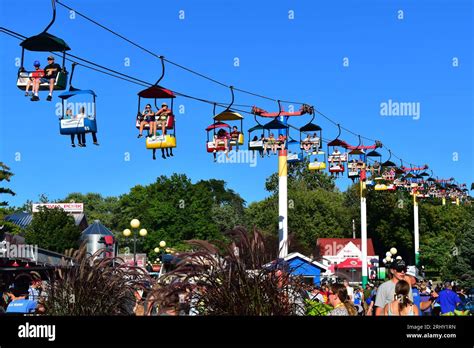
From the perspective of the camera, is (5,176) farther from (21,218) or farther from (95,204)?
(95,204)

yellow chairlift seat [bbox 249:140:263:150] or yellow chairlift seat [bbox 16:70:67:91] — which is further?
yellow chairlift seat [bbox 249:140:263:150]

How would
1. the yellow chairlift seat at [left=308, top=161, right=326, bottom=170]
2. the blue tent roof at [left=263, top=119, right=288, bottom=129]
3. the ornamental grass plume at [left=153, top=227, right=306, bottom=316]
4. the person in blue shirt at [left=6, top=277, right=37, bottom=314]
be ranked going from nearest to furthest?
the ornamental grass plume at [left=153, top=227, right=306, bottom=316] → the person in blue shirt at [left=6, top=277, right=37, bottom=314] → the blue tent roof at [left=263, top=119, right=288, bottom=129] → the yellow chairlift seat at [left=308, top=161, right=326, bottom=170]

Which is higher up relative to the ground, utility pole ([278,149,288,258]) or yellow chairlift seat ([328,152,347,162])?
yellow chairlift seat ([328,152,347,162])

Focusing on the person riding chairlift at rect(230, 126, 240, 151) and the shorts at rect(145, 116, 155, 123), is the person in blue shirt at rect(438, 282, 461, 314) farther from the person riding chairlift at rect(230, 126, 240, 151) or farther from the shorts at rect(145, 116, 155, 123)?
the person riding chairlift at rect(230, 126, 240, 151)

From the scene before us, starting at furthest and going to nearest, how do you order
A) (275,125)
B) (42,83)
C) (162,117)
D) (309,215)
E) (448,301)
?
1. (309,215)
2. (275,125)
3. (162,117)
4. (42,83)
5. (448,301)

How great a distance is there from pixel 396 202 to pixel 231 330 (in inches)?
3439

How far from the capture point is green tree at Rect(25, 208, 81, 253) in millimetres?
89875

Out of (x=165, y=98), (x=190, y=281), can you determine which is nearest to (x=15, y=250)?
(x=165, y=98)

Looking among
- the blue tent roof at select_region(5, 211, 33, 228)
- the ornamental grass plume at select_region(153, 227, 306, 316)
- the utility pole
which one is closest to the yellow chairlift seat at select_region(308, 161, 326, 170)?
the utility pole

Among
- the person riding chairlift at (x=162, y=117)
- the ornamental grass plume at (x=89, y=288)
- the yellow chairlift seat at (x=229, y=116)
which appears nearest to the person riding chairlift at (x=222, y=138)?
the yellow chairlift seat at (x=229, y=116)

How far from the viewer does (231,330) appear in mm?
8289

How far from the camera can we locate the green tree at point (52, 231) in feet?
295

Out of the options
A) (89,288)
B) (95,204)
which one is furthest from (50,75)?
(95,204)

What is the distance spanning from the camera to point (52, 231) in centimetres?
9131
